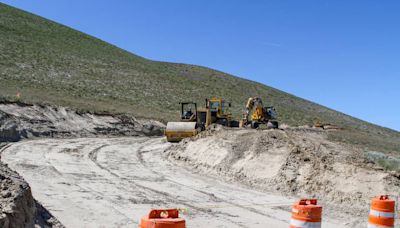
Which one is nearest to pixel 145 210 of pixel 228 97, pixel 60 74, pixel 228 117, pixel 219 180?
pixel 219 180

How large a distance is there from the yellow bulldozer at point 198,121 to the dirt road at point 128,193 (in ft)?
24.5

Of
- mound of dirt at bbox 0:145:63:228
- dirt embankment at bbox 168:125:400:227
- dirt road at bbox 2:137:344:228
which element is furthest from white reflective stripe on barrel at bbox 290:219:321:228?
mound of dirt at bbox 0:145:63:228

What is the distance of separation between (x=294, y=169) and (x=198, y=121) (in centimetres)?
1515

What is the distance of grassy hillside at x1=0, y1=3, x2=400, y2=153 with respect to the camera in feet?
156

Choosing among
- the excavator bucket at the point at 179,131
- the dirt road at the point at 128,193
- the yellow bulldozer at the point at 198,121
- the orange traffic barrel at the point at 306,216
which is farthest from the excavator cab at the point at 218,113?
the orange traffic barrel at the point at 306,216

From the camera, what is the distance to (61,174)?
1350cm

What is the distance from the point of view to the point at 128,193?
11.4 meters

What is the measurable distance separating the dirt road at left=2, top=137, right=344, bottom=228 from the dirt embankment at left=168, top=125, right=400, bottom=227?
969mm

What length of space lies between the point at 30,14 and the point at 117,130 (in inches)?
2693

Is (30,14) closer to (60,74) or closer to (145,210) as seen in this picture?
(60,74)

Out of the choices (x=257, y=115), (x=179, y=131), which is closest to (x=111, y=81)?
(x=257, y=115)

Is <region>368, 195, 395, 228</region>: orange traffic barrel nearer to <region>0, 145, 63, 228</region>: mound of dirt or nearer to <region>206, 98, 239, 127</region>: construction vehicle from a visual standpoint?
<region>0, 145, 63, 228</region>: mound of dirt

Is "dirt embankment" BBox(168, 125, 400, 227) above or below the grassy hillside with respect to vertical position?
below

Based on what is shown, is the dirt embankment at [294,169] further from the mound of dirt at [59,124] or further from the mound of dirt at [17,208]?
the mound of dirt at [59,124]
